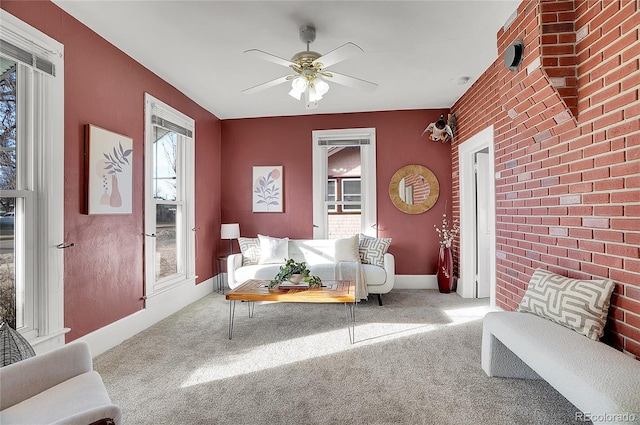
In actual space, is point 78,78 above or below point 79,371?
above

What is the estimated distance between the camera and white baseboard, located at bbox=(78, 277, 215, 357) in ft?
9.07

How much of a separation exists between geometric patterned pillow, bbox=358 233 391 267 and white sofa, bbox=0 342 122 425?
10.9 feet

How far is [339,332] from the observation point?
126 inches

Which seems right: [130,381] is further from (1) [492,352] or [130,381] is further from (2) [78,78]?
(1) [492,352]

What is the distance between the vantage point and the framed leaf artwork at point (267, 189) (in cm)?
526

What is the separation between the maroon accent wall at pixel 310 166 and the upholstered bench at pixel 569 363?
2.67m

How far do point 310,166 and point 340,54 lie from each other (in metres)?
2.88

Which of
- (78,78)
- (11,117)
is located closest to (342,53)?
(78,78)

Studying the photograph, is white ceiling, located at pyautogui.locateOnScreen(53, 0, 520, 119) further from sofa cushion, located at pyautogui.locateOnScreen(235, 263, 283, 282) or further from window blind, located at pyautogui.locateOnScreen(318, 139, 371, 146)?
sofa cushion, located at pyautogui.locateOnScreen(235, 263, 283, 282)

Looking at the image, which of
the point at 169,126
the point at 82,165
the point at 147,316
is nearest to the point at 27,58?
the point at 82,165

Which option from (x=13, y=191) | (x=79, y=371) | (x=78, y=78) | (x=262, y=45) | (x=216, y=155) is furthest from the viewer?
(x=216, y=155)

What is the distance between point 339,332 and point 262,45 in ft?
8.96

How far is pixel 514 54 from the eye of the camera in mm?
2396

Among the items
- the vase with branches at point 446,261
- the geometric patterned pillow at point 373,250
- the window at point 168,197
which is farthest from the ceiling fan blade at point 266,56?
the vase with branches at point 446,261
